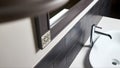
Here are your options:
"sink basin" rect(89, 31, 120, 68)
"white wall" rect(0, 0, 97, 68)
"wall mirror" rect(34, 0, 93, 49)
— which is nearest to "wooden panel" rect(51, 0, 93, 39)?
"wall mirror" rect(34, 0, 93, 49)

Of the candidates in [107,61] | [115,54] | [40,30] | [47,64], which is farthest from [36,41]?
[115,54]

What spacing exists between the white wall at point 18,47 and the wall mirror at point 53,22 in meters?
0.04

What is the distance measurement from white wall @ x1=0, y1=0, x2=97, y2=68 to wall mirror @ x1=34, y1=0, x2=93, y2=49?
4cm

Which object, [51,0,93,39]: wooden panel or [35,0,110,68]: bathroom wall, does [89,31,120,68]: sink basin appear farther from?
[51,0,93,39]: wooden panel

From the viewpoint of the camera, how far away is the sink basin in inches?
48.2

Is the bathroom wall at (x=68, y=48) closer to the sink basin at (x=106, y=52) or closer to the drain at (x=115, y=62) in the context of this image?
the sink basin at (x=106, y=52)

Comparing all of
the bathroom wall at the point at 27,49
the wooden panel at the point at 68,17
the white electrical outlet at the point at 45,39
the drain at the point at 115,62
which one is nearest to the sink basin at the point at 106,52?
the drain at the point at 115,62

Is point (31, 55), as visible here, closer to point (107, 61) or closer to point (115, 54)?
point (107, 61)

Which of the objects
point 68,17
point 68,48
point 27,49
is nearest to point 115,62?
point 68,48

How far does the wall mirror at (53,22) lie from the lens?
2.12 ft

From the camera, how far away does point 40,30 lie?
65cm

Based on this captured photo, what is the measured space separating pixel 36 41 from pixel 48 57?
0.16 meters

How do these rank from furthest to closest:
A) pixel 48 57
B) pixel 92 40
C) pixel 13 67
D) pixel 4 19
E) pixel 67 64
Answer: pixel 92 40, pixel 67 64, pixel 48 57, pixel 13 67, pixel 4 19

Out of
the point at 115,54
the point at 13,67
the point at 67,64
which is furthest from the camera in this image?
the point at 115,54
